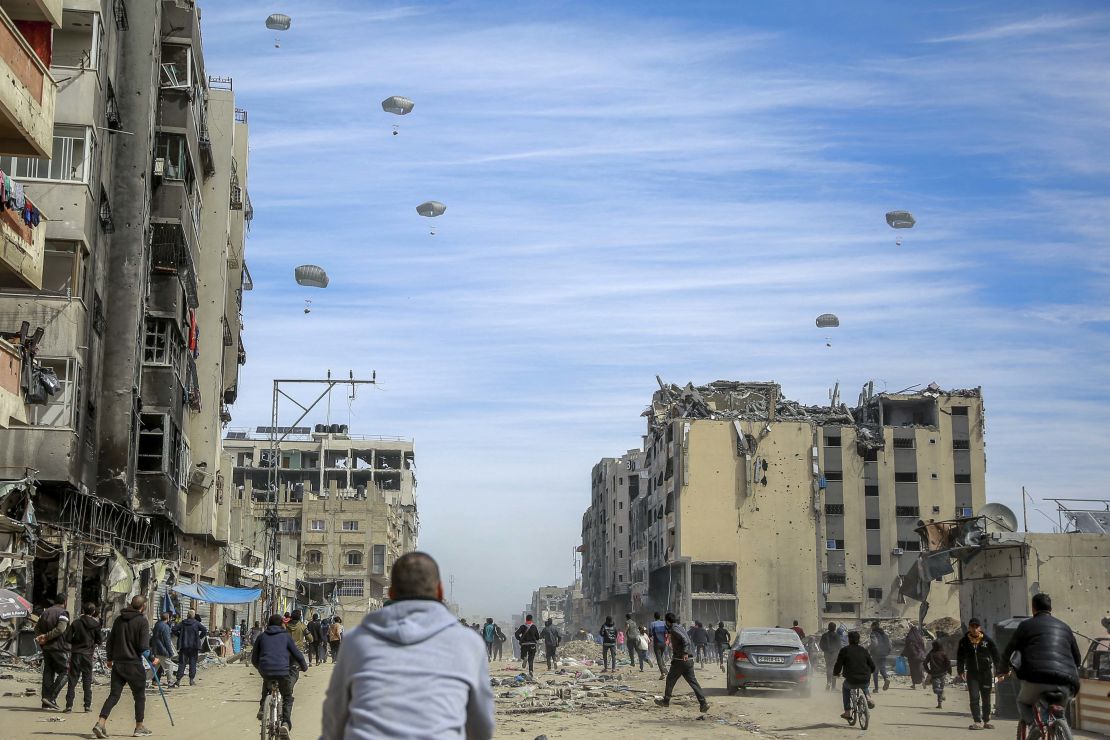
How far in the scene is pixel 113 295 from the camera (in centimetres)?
3700

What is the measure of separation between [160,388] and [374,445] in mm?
108337

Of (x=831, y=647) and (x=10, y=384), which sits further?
(x=831, y=647)

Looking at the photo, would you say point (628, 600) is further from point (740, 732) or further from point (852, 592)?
point (740, 732)

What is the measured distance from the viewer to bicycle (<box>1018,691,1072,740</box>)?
36.5 ft

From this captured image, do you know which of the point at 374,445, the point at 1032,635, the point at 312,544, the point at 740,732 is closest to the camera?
the point at 1032,635

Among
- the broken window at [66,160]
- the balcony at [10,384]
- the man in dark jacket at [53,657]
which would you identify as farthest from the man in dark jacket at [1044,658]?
the broken window at [66,160]

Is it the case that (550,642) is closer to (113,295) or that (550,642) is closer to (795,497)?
(113,295)

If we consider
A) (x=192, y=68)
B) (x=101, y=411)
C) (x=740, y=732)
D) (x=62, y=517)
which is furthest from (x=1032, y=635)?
(x=192, y=68)

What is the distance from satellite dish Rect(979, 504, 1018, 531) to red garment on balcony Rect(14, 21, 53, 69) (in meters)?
33.0

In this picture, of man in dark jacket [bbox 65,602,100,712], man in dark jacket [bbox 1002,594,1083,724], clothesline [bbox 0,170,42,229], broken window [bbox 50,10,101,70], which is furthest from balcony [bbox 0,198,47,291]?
man in dark jacket [bbox 1002,594,1083,724]

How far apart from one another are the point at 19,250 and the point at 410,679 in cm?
1947

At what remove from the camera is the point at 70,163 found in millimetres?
31781

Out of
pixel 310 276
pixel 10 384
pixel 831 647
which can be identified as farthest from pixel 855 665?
pixel 310 276

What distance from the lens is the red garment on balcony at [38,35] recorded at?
22.6 metres
